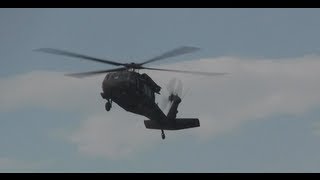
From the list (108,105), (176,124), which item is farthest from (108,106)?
(176,124)

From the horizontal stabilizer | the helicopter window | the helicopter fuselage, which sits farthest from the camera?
the horizontal stabilizer

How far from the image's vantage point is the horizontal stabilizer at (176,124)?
119ft

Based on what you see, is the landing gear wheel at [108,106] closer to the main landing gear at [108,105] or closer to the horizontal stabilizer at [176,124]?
the main landing gear at [108,105]

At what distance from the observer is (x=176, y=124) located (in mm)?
36750

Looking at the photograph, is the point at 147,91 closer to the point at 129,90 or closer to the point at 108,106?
the point at 129,90

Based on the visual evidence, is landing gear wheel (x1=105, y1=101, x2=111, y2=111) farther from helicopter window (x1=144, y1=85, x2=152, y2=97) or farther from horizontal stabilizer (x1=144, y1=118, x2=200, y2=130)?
horizontal stabilizer (x1=144, y1=118, x2=200, y2=130)

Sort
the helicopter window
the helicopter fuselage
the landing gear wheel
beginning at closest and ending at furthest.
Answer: the helicopter fuselage
the landing gear wheel
the helicopter window

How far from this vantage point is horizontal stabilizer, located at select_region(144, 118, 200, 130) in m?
36.1

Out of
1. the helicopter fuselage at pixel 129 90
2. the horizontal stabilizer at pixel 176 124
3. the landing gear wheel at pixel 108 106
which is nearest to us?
the helicopter fuselage at pixel 129 90

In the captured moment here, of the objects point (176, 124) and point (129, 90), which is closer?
point (129, 90)

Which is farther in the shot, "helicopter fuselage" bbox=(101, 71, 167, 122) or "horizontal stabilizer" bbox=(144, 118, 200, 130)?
"horizontal stabilizer" bbox=(144, 118, 200, 130)
